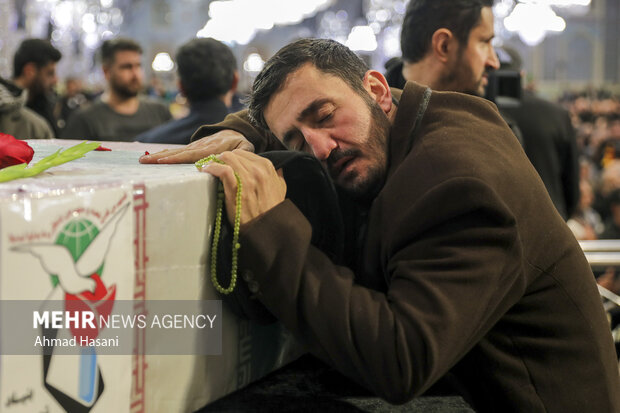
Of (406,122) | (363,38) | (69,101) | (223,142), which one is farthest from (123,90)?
(363,38)

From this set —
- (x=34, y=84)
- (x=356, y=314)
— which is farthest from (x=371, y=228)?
(x=34, y=84)

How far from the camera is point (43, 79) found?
15.6ft

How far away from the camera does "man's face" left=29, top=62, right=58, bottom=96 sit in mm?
4740

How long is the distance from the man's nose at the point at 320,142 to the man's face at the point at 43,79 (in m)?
3.83

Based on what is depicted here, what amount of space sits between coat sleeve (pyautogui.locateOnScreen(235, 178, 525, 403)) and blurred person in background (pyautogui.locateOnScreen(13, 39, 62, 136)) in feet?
13.2

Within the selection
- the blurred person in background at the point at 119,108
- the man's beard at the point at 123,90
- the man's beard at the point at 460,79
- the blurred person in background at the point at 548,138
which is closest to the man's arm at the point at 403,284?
the man's beard at the point at 460,79

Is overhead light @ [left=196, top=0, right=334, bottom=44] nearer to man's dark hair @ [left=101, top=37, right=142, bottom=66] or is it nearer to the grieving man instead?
man's dark hair @ [left=101, top=37, right=142, bottom=66]

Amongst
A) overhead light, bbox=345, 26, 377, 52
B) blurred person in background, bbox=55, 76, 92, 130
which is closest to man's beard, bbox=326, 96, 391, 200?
blurred person in background, bbox=55, 76, 92, 130

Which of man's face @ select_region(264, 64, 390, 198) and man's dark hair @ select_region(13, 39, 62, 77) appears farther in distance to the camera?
man's dark hair @ select_region(13, 39, 62, 77)

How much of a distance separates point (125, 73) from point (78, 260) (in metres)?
3.72

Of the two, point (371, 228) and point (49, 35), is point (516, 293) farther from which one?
point (49, 35)

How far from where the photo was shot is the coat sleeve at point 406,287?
3.51ft

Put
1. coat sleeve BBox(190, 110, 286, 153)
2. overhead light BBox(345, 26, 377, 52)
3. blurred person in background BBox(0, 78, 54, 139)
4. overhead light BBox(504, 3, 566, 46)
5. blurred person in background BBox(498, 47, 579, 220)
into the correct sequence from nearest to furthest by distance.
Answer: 1. coat sleeve BBox(190, 110, 286, 153)
2. blurred person in background BBox(498, 47, 579, 220)
3. blurred person in background BBox(0, 78, 54, 139)
4. overhead light BBox(504, 3, 566, 46)
5. overhead light BBox(345, 26, 377, 52)

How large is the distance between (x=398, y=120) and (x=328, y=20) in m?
20.5
